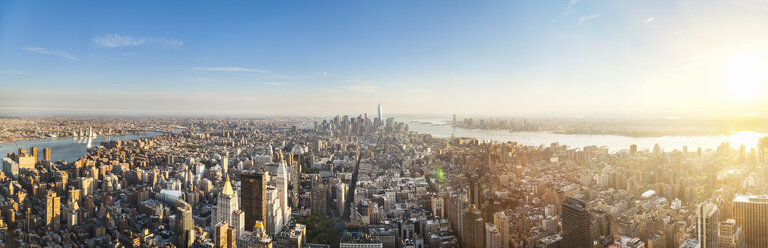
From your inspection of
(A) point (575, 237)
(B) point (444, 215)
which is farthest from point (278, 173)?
(A) point (575, 237)

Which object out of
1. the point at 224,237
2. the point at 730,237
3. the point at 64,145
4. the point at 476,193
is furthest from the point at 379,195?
the point at 64,145

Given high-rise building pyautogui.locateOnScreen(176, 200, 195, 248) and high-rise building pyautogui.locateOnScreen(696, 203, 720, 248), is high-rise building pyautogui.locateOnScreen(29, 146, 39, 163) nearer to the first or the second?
high-rise building pyautogui.locateOnScreen(176, 200, 195, 248)

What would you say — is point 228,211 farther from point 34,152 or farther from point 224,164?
point 224,164

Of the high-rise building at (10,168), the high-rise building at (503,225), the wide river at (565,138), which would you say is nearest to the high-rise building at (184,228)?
the high-rise building at (10,168)

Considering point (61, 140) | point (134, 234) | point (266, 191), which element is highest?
point (61, 140)

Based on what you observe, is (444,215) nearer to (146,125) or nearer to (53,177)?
(146,125)

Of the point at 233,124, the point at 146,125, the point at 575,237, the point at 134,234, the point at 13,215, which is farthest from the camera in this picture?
the point at 233,124

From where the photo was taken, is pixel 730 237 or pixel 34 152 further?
pixel 34 152
